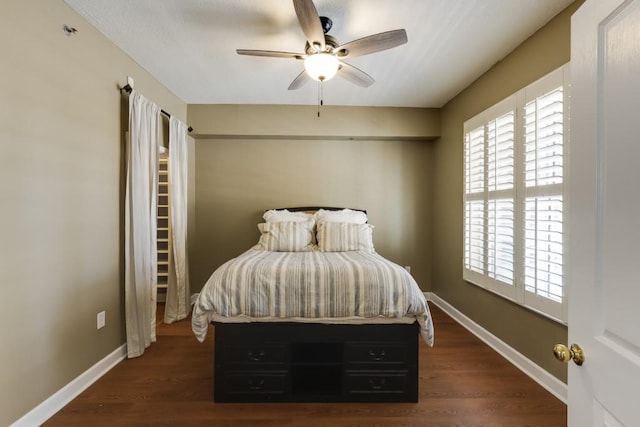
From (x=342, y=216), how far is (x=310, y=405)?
6.90 ft

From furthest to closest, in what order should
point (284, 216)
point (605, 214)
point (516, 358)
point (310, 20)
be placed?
point (284, 216)
point (516, 358)
point (310, 20)
point (605, 214)

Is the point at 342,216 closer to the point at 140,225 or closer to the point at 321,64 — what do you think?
the point at 321,64

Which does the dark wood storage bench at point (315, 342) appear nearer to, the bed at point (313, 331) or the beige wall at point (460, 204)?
the bed at point (313, 331)

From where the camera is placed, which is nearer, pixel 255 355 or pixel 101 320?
pixel 255 355

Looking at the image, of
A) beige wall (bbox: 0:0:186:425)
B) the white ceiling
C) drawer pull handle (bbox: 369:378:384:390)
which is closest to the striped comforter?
drawer pull handle (bbox: 369:378:384:390)

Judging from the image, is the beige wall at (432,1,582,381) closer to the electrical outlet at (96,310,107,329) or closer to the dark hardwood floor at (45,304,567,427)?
the dark hardwood floor at (45,304,567,427)

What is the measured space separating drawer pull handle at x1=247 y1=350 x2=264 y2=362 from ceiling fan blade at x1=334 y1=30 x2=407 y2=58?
6.81 ft

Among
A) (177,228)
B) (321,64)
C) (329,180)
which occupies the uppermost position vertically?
(321,64)

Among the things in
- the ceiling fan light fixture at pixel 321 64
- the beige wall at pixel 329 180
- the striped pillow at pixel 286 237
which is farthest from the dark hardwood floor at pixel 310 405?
the ceiling fan light fixture at pixel 321 64

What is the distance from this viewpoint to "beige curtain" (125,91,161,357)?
2.42 meters

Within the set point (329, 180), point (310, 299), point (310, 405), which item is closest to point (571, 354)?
point (310, 299)

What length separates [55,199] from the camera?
1854 millimetres

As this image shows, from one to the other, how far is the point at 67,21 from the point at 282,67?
154 cm

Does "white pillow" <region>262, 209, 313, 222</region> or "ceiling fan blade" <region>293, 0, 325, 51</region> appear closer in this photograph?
"ceiling fan blade" <region>293, 0, 325, 51</region>
